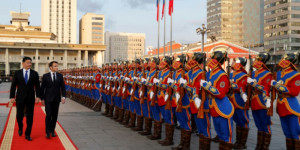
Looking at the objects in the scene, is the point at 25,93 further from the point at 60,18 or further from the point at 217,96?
the point at 60,18

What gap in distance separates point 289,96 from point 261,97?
816 millimetres

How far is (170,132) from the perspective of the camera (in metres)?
7.73

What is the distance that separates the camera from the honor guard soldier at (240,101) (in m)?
7.38

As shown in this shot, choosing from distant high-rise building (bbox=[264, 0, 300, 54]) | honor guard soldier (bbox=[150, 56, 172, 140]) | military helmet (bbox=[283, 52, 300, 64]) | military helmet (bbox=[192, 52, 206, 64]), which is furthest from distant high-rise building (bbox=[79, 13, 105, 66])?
military helmet (bbox=[283, 52, 300, 64])

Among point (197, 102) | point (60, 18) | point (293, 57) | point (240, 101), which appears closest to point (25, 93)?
point (197, 102)

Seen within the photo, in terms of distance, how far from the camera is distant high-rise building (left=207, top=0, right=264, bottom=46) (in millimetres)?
112750

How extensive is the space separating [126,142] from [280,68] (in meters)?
3.76

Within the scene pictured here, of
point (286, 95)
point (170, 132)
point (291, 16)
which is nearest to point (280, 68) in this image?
point (286, 95)

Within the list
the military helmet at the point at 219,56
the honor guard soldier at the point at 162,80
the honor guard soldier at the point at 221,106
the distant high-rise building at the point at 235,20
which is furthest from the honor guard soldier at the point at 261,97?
the distant high-rise building at the point at 235,20

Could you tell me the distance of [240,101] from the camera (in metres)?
7.45

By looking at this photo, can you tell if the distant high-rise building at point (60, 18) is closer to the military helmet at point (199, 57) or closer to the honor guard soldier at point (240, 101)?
the honor guard soldier at point (240, 101)

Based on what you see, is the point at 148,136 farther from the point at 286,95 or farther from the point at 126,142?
the point at 286,95

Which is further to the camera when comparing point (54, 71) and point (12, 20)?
point (12, 20)

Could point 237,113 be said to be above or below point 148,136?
above
